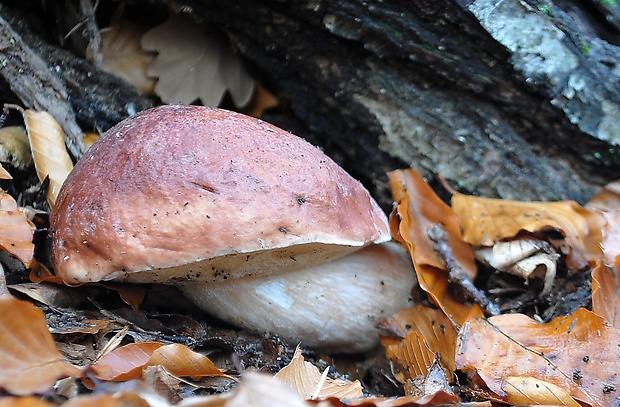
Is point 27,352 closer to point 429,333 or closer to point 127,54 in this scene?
point 429,333

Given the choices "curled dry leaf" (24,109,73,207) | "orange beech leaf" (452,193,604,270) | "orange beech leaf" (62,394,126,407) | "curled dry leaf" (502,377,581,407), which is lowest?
"curled dry leaf" (502,377,581,407)

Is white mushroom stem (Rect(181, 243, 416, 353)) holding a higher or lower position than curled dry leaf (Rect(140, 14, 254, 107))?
lower

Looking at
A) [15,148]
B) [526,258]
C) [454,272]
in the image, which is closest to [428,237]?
[454,272]

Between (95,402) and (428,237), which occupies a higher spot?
(95,402)

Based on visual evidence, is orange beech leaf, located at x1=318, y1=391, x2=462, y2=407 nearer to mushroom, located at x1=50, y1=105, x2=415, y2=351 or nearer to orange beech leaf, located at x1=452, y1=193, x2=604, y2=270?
mushroom, located at x1=50, y1=105, x2=415, y2=351

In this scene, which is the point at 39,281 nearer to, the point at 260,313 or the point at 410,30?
the point at 260,313

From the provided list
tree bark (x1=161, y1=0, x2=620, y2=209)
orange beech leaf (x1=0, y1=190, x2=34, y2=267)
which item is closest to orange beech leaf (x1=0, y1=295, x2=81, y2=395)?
orange beech leaf (x1=0, y1=190, x2=34, y2=267)

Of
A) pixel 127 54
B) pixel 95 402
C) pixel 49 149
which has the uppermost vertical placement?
pixel 95 402
